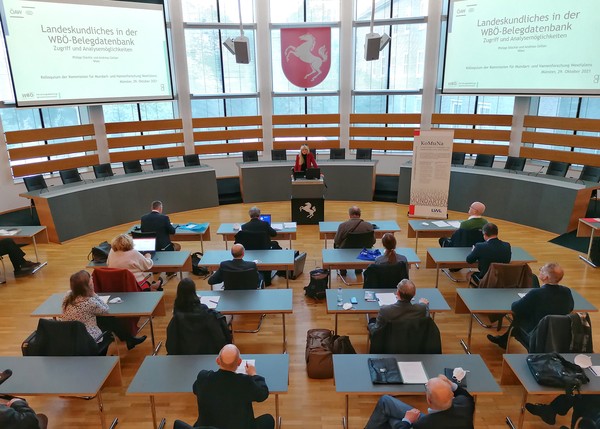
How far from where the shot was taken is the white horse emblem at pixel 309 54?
12.4 meters

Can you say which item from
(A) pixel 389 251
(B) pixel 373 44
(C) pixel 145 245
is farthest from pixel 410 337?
(B) pixel 373 44

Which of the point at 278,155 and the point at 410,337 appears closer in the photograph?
the point at 410,337

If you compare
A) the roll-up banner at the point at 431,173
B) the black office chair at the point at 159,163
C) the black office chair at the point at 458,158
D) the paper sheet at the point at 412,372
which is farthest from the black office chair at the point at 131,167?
the paper sheet at the point at 412,372

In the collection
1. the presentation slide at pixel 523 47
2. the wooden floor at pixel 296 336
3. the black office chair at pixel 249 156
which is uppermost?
the presentation slide at pixel 523 47

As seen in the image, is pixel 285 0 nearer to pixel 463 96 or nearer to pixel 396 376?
pixel 463 96

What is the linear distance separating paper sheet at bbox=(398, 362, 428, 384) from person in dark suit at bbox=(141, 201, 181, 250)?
4295 mm

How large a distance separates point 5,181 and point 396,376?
10268mm

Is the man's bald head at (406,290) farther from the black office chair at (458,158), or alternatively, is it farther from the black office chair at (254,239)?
the black office chair at (458,158)

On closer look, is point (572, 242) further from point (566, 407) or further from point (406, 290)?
point (406, 290)

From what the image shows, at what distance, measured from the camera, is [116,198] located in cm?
984

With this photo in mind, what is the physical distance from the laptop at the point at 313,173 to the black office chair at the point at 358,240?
3.19 metres

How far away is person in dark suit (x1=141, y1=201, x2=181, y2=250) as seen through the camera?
6664 mm

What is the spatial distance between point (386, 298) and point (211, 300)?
1.86 m

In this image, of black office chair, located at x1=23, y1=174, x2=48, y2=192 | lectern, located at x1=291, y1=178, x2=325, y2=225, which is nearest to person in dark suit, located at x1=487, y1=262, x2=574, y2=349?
lectern, located at x1=291, y1=178, x2=325, y2=225
